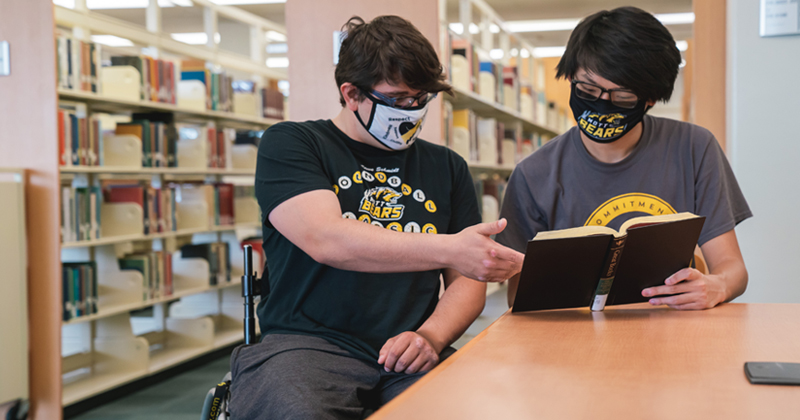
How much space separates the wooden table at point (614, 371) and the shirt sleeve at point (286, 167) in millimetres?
466

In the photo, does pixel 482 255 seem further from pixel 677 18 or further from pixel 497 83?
pixel 677 18

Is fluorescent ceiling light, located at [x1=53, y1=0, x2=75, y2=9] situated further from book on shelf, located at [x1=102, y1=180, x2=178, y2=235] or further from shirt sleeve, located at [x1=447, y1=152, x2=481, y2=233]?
shirt sleeve, located at [x1=447, y1=152, x2=481, y2=233]

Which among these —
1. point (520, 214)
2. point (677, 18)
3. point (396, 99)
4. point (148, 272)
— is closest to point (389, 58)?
point (396, 99)

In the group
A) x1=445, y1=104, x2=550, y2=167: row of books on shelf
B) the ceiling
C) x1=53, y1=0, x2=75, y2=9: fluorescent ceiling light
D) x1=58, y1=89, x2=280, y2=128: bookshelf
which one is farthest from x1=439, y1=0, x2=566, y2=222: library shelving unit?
the ceiling

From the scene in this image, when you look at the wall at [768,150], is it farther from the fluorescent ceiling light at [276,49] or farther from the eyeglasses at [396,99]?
the fluorescent ceiling light at [276,49]

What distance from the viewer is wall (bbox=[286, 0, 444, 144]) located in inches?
90.6

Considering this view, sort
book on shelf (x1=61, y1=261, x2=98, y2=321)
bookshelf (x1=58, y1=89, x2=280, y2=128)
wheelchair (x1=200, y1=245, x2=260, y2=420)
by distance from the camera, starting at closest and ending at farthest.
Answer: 1. wheelchair (x1=200, y1=245, x2=260, y2=420)
2. book on shelf (x1=61, y1=261, x2=98, y2=321)
3. bookshelf (x1=58, y1=89, x2=280, y2=128)

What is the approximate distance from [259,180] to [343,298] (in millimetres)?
302

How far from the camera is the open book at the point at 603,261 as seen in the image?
3.43ft

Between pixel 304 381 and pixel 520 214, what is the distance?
26.9 inches

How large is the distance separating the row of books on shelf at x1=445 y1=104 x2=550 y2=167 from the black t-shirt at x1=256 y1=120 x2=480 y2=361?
187 centimetres

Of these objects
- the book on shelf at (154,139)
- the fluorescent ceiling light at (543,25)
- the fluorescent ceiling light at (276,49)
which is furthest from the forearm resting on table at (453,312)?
the fluorescent ceiling light at (276,49)

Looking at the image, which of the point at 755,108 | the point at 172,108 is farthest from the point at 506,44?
the point at 755,108

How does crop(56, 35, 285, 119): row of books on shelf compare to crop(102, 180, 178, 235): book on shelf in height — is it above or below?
above
